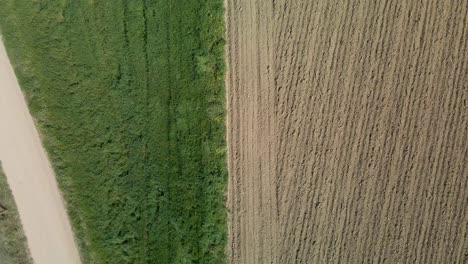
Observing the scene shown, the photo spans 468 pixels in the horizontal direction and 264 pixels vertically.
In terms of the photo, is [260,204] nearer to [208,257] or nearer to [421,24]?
[208,257]

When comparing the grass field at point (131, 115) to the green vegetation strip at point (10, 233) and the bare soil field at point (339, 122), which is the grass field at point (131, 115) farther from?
the green vegetation strip at point (10, 233)

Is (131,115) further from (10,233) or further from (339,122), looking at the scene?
(339,122)

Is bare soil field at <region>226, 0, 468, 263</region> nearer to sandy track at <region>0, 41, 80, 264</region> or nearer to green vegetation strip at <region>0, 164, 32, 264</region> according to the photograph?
sandy track at <region>0, 41, 80, 264</region>

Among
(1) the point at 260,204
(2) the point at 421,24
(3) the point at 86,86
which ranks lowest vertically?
(1) the point at 260,204

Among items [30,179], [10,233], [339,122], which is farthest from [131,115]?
[339,122]

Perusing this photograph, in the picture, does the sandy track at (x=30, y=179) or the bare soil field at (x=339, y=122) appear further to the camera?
the bare soil field at (x=339, y=122)

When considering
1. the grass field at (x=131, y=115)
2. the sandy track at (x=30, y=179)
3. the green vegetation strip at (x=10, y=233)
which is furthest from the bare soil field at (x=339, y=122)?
the green vegetation strip at (x=10, y=233)

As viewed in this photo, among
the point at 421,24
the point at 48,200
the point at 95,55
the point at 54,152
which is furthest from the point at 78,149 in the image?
the point at 421,24
